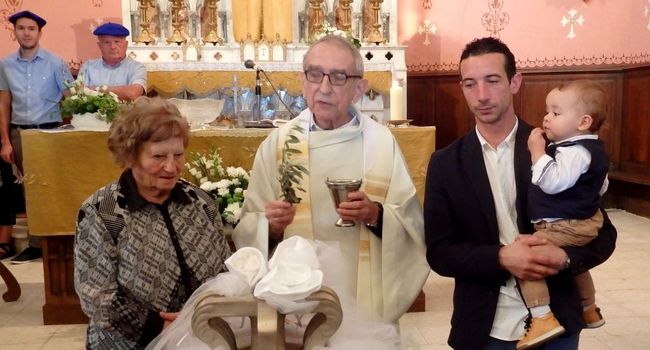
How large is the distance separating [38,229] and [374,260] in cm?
252

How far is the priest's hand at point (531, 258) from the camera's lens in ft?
5.74

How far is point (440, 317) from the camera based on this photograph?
158 inches

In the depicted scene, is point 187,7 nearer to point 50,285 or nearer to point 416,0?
point 416,0

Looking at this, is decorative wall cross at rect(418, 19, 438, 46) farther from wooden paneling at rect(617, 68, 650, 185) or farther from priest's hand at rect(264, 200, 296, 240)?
priest's hand at rect(264, 200, 296, 240)

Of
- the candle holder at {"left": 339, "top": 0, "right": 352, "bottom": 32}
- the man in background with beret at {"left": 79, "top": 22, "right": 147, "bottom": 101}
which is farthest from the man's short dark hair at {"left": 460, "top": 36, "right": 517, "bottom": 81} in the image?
the candle holder at {"left": 339, "top": 0, "right": 352, "bottom": 32}

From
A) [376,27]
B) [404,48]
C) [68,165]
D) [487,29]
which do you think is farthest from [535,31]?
[68,165]

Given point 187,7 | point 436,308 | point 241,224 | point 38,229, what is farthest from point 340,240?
point 187,7

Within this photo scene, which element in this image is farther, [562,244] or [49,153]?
[49,153]

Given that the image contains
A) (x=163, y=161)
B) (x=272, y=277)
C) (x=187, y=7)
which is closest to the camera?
(x=272, y=277)

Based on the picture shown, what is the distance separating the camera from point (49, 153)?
12.6ft

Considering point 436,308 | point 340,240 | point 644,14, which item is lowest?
point 436,308

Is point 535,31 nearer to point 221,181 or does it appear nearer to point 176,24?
point 176,24

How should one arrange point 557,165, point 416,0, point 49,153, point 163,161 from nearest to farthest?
point 557,165 → point 163,161 → point 49,153 → point 416,0

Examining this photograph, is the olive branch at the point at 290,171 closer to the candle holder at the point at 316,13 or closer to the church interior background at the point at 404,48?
the church interior background at the point at 404,48
